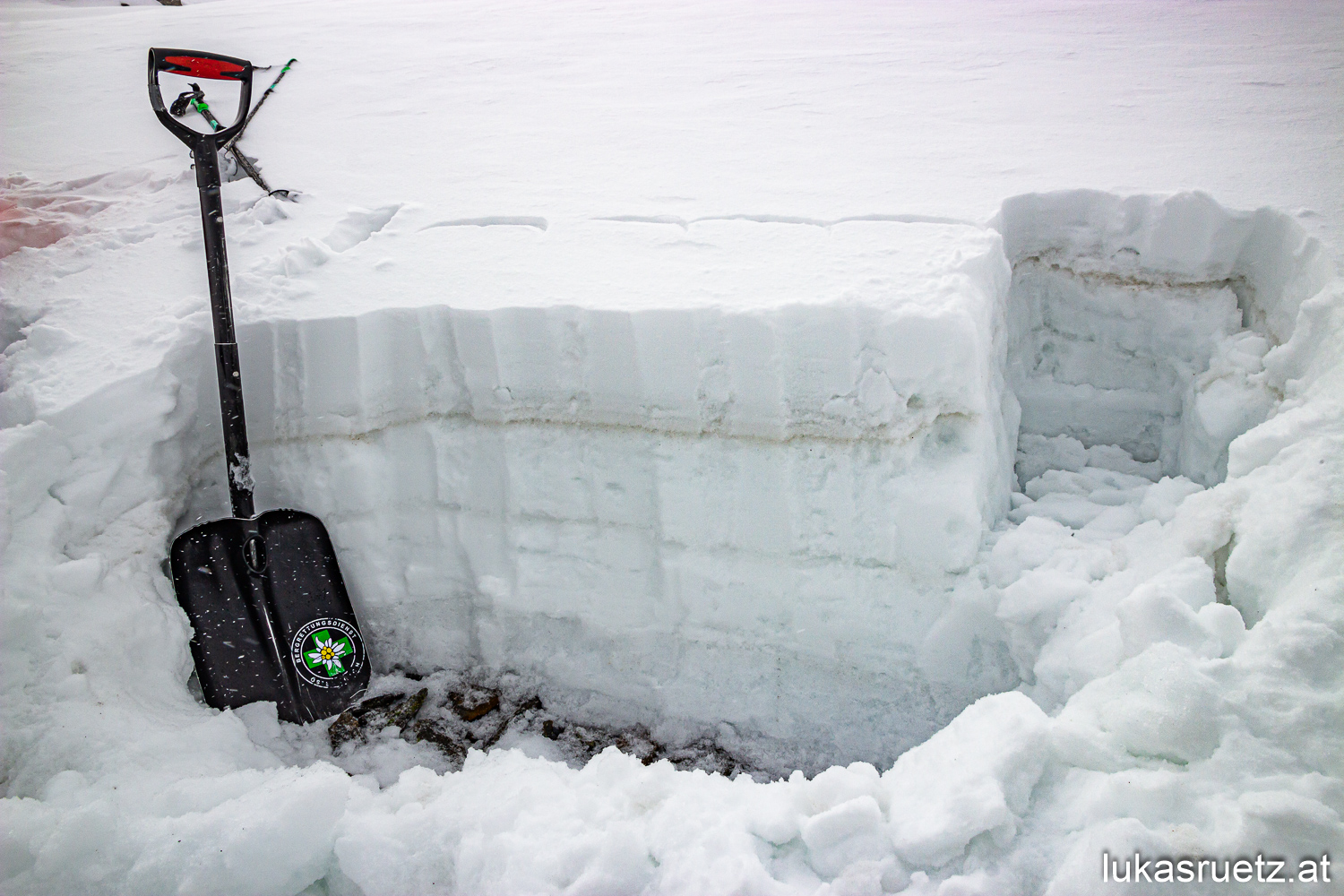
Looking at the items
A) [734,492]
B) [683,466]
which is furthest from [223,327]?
[734,492]

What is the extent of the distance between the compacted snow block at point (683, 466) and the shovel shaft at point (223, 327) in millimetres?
130

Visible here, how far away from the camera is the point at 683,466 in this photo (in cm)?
227

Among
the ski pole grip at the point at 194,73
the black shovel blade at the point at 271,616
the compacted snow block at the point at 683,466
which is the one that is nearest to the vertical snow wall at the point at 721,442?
the compacted snow block at the point at 683,466

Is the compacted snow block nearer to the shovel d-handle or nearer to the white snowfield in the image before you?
the white snowfield

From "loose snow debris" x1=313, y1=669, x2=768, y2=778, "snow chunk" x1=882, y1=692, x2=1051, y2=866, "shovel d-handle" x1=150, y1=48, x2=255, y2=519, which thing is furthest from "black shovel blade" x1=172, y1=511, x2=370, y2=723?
"snow chunk" x1=882, y1=692, x2=1051, y2=866

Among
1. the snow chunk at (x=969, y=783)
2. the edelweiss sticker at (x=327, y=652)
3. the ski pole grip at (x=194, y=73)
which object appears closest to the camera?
the snow chunk at (x=969, y=783)

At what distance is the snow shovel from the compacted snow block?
123 millimetres

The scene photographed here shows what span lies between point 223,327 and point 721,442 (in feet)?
4.59

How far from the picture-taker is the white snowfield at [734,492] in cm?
144

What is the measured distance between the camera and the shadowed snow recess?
4.71 ft

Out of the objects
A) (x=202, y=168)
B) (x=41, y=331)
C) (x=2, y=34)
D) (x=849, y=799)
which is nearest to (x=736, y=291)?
(x=849, y=799)

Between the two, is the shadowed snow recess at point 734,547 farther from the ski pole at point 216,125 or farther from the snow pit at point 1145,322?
the ski pole at point 216,125

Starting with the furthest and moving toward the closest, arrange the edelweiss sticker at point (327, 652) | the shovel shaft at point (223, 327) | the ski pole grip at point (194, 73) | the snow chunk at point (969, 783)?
the edelweiss sticker at point (327, 652)
the shovel shaft at point (223, 327)
the ski pole grip at point (194, 73)
the snow chunk at point (969, 783)

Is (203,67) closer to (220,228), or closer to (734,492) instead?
(220,228)
